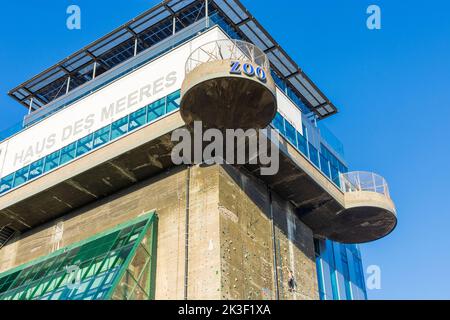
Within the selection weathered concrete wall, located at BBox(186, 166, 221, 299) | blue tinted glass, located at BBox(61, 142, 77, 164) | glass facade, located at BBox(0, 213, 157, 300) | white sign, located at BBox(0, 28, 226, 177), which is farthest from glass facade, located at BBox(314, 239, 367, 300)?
blue tinted glass, located at BBox(61, 142, 77, 164)

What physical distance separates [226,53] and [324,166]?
809 cm

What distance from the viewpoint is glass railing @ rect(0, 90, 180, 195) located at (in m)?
26.3

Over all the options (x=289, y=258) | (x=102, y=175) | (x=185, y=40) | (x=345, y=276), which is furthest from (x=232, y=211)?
(x=345, y=276)

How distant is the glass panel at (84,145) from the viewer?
27828mm

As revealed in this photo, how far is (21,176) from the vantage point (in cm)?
2991

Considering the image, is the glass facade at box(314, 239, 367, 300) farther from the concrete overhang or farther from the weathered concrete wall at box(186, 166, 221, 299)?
the weathered concrete wall at box(186, 166, 221, 299)

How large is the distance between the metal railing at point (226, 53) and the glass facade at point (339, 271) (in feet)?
36.8

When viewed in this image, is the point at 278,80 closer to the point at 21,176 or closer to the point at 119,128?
the point at 119,128

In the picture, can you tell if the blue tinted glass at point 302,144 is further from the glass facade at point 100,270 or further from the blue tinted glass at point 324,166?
the glass facade at point 100,270

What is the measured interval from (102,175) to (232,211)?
20.3 feet

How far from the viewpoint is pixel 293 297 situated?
86.1ft

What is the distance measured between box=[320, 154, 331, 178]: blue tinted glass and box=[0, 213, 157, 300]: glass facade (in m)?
8.77


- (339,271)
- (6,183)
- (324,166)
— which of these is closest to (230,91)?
(324,166)
